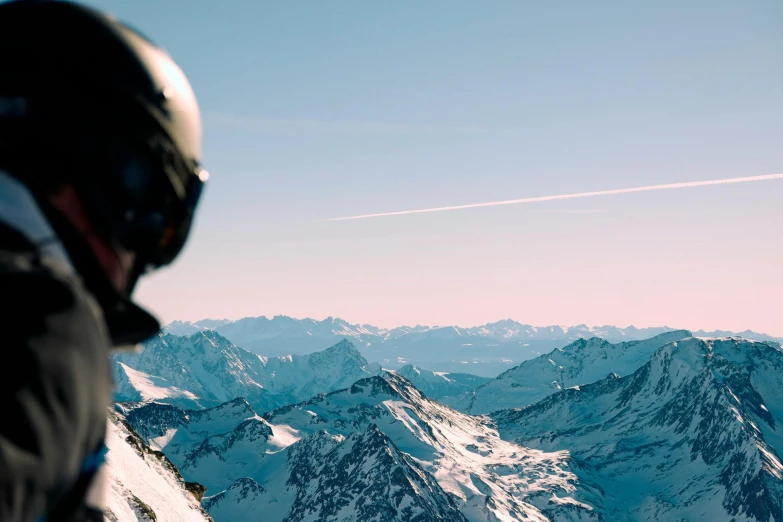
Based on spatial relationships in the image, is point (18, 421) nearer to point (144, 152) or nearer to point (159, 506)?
point (144, 152)

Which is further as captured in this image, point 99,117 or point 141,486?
point 141,486

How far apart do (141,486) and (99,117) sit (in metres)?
32.3

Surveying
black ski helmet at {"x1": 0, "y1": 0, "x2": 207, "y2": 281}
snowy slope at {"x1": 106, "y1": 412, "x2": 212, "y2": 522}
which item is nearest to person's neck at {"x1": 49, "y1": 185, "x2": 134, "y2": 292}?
black ski helmet at {"x1": 0, "y1": 0, "x2": 207, "y2": 281}

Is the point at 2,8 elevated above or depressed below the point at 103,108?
above

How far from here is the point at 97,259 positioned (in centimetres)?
225

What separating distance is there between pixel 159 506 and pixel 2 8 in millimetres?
31887

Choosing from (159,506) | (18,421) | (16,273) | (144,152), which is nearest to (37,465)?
(18,421)

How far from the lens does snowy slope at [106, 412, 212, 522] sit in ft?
81.4

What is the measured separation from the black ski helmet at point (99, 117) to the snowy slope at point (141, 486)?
2180 centimetres

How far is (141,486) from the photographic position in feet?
99.6

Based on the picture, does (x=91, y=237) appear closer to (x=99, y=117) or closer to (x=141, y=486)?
(x=99, y=117)

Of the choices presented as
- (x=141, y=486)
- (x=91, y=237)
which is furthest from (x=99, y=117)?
(x=141, y=486)

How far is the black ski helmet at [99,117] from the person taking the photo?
2252 mm

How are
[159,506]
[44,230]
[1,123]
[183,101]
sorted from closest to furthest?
[44,230] < [1,123] < [183,101] < [159,506]
